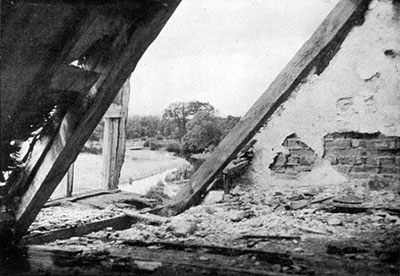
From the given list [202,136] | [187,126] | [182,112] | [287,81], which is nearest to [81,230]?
[287,81]

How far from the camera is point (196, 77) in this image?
8.61 m

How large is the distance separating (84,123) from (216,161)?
249 centimetres

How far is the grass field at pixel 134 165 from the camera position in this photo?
1029cm

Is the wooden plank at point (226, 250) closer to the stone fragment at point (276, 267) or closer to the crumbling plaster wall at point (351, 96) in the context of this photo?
the stone fragment at point (276, 267)

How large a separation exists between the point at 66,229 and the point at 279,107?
3.13 meters

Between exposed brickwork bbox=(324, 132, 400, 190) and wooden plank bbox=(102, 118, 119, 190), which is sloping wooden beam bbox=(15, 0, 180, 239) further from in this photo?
wooden plank bbox=(102, 118, 119, 190)

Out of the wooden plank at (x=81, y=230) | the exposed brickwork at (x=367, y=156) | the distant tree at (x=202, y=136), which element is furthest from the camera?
the distant tree at (x=202, y=136)

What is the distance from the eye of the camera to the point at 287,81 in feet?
16.3

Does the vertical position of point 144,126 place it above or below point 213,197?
above

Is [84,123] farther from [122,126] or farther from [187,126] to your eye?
[187,126]

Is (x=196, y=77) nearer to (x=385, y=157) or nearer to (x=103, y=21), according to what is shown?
(x=385, y=157)

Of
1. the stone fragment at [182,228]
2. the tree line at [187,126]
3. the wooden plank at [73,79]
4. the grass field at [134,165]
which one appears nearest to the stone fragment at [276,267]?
the stone fragment at [182,228]

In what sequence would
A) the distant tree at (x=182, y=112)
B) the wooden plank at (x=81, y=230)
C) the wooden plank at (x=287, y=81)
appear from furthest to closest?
the distant tree at (x=182, y=112), the wooden plank at (x=287, y=81), the wooden plank at (x=81, y=230)

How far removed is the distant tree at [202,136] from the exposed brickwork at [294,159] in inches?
84.2
